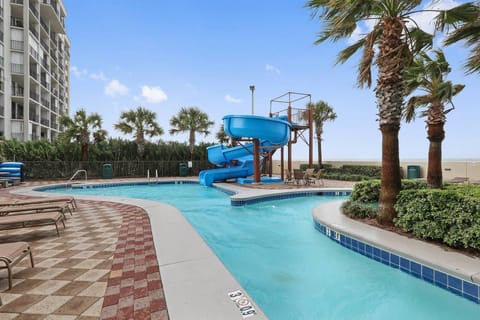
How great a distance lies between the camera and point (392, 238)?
4121 mm

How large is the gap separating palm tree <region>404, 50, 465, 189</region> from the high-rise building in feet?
78.2

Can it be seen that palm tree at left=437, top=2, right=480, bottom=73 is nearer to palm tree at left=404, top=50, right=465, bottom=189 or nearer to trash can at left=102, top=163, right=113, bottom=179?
palm tree at left=404, top=50, right=465, bottom=189

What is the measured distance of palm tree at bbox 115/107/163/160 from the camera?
65.2 ft

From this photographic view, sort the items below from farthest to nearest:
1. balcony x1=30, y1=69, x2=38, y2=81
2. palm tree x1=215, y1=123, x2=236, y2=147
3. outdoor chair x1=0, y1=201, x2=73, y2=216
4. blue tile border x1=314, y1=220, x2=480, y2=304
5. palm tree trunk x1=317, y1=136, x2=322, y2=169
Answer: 1. palm tree x1=215, y1=123, x2=236, y2=147
2. balcony x1=30, y1=69, x2=38, y2=81
3. palm tree trunk x1=317, y1=136, x2=322, y2=169
4. outdoor chair x1=0, y1=201, x2=73, y2=216
5. blue tile border x1=314, y1=220, x2=480, y2=304

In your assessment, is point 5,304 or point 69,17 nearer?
point 5,304

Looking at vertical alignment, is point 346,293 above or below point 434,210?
below

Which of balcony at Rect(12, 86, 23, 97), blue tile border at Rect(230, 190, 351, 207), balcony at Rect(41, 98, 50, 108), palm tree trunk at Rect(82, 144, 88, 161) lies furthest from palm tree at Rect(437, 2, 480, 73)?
balcony at Rect(41, 98, 50, 108)

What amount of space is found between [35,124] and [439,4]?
33258 millimetres

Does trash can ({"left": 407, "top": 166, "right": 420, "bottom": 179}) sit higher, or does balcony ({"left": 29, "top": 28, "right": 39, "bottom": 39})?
balcony ({"left": 29, "top": 28, "right": 39, "bottom": 39})

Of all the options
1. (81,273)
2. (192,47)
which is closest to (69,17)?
(192,47)

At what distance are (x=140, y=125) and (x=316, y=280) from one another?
63.6ft

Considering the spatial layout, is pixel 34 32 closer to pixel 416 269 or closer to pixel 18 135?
pixel 18 135

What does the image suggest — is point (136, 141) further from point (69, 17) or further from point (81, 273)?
point (69, 17)

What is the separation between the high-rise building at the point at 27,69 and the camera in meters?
22.5
